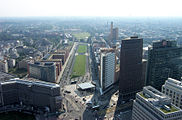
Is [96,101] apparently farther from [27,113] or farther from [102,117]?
[27,113]

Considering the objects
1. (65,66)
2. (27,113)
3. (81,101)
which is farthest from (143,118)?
(65,66)

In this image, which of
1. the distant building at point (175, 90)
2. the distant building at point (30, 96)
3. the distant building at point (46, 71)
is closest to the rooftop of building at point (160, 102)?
the distant building at point (175, 90)

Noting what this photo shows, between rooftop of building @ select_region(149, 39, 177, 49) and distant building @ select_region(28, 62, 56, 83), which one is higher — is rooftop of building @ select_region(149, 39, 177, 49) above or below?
above

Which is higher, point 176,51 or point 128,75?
point 176,51

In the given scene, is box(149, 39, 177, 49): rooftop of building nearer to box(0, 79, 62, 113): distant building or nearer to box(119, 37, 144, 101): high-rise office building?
box(119, 37, 144, 101): high-rise office building

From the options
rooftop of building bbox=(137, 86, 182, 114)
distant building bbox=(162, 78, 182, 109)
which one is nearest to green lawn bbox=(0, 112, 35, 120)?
rooftop of building bbox=(137, 86, 182, 114)

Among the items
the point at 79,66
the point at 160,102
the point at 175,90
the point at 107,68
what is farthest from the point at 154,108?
the point at 79,66
